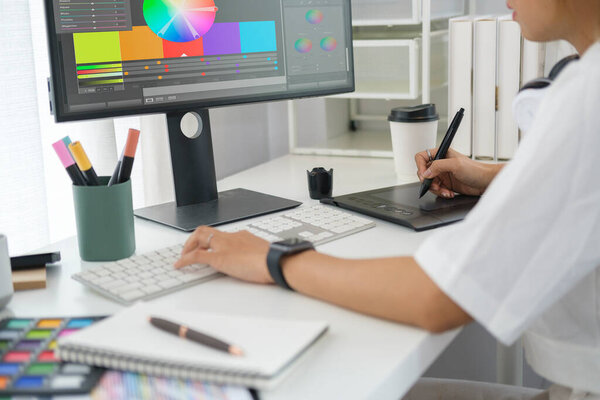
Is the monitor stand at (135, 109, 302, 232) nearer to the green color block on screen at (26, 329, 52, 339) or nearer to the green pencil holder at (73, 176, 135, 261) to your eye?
the green pencil holder at (73, 176, 135, 261)

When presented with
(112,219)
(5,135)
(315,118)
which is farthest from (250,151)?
(112,219)

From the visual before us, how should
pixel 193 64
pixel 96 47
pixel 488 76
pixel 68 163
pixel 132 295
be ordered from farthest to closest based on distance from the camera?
1. pixel 488 76
2. pixel 193 64
3. pixel 96 47
4. pixel 68 163
5. pixel 132 295

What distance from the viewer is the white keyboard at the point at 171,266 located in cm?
92

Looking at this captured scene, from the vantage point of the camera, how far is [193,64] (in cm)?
127

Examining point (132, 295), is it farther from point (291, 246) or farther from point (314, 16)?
point (314, 16)

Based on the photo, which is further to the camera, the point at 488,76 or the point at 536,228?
the point at 488,76

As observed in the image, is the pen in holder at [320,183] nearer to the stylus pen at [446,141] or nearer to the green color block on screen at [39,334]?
the stylus pen at [446,141]

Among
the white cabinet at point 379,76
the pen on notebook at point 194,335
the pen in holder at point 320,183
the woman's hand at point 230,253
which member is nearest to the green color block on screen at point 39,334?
the pen on notebook at point 194,335

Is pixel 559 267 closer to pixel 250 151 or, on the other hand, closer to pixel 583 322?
pixel 583 322

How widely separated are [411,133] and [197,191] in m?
0.49

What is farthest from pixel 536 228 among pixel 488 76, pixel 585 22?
pixel 488 76

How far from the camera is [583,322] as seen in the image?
2.89 ft

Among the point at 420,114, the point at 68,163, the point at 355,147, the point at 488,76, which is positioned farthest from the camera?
the point at 355,147

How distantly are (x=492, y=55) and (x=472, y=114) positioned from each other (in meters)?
0.14
